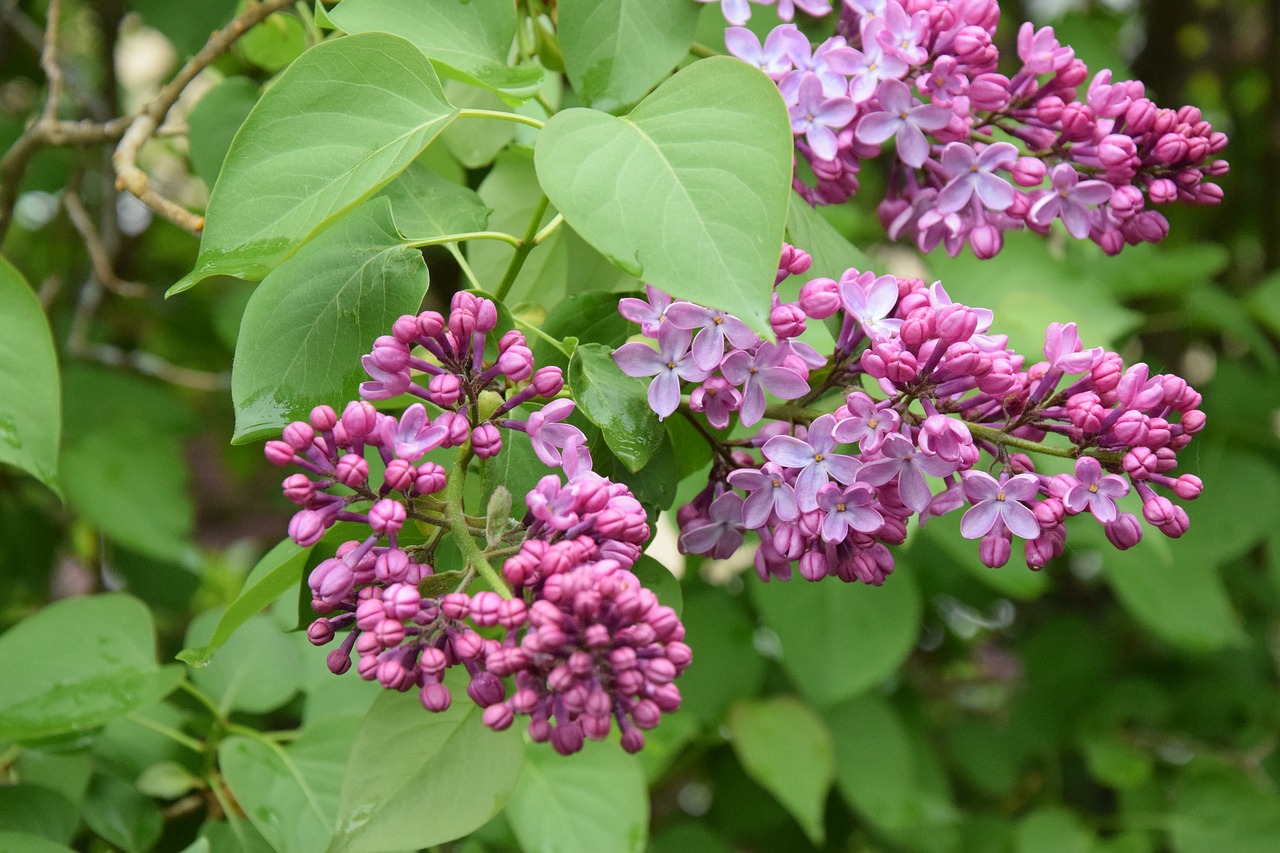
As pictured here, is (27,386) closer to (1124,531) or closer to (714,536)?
(714,536)

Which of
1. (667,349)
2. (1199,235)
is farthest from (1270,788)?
(667,349)

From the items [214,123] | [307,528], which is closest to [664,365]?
[307,528]

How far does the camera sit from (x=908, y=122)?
3.00 feet

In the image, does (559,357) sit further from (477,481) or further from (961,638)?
(961,638)

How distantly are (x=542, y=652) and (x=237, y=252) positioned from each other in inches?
13.4

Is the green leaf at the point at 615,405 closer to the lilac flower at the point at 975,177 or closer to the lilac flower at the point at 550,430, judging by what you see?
the lilac flower at the point at 550,430

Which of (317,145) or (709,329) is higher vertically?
(317,145)

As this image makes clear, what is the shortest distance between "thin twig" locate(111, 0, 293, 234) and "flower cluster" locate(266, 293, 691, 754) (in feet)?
1.47

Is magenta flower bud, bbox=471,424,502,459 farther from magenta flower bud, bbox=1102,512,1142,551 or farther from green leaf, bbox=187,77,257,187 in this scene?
green leaf, bbox=187,77,257,187

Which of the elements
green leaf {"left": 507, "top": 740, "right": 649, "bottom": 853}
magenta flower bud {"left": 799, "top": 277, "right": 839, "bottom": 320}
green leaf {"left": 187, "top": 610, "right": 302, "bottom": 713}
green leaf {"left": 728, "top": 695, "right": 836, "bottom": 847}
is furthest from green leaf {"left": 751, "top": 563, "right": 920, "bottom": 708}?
magenta flower bud {"left": 799, "top": 277, "right": 839, "bottom": 320}

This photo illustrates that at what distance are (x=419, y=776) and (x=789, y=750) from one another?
1097mm

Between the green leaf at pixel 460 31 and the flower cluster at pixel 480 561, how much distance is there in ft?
0.70

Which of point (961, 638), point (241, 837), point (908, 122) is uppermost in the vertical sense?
point (908, 122)

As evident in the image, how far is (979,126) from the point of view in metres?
0.96
